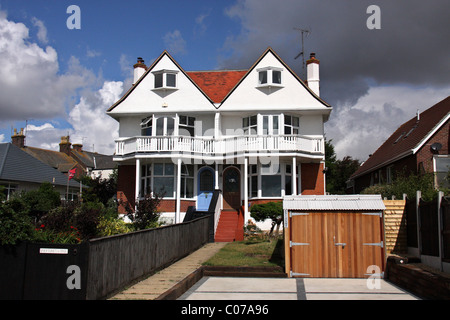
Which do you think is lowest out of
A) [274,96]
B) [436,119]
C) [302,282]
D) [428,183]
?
[302,282]

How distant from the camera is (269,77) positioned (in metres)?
23.9

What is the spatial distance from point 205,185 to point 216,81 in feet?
23.6

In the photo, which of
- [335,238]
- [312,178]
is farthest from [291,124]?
[335,238]

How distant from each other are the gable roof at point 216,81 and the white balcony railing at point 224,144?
2.27 m

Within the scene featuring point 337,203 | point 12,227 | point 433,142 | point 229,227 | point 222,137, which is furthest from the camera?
point 222,137

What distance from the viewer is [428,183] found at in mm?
18500

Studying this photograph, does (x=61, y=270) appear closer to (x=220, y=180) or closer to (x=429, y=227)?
(x=429, y=227)

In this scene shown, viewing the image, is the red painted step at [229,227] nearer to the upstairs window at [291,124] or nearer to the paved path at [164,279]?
the paved path at [164,279]

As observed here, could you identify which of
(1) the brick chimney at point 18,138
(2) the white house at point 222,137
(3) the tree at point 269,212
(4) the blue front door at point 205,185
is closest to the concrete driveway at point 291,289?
(3) the tree at point 269,212

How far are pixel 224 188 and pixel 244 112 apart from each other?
14.9 ft

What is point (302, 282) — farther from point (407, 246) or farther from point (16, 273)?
point (16, 273)

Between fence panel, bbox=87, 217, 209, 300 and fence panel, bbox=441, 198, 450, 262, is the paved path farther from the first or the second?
A: fence panel, bbox=441, 198, 450, 262
